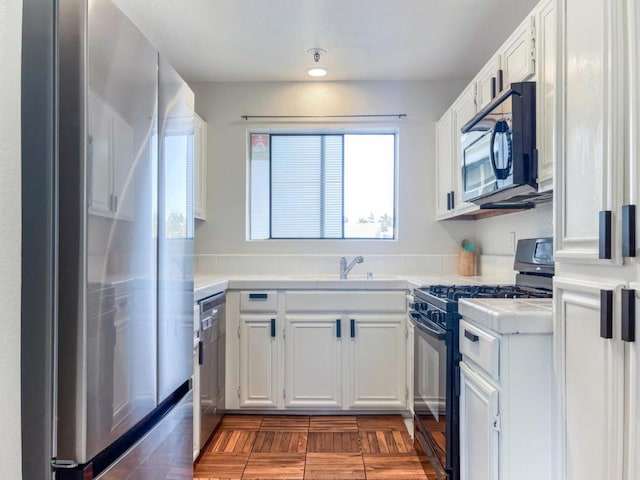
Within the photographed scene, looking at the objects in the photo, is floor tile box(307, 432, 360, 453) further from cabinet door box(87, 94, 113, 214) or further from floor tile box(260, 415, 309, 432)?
cabinet door box(87, 94, 113, 214)

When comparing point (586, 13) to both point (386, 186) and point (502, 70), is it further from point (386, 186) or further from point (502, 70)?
point (386, 186)

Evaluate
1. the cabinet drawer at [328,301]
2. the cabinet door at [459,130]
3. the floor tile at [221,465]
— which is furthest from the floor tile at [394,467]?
the cabinet door at [459,130]

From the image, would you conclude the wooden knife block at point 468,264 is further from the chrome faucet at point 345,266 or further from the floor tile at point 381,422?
the floor tile at point 381,422

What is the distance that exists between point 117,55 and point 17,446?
0.88m

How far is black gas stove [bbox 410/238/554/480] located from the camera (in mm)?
1789

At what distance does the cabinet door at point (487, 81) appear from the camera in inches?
84.6

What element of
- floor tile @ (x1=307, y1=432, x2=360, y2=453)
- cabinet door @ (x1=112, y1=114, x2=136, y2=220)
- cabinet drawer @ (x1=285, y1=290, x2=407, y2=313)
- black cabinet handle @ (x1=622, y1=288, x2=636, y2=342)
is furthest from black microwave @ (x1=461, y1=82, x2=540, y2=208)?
floor tile @ (x1=307, y1=432, x2=360, y2=453)

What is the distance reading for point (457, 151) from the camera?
286 centimetres

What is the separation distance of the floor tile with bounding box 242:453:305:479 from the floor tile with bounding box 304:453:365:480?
49mm

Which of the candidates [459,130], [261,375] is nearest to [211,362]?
[261,375]

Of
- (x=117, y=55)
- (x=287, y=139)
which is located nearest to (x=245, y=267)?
(x=287, y=139)

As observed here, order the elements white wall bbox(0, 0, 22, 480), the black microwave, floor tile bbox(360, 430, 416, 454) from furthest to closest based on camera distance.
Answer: floor tile bbox(360, 430, 416, 454), the black microwave, white wall bbox(0, 0, 22, 480)

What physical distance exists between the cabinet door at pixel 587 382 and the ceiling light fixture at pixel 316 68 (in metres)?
2.20

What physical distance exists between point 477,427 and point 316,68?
2570 mm
